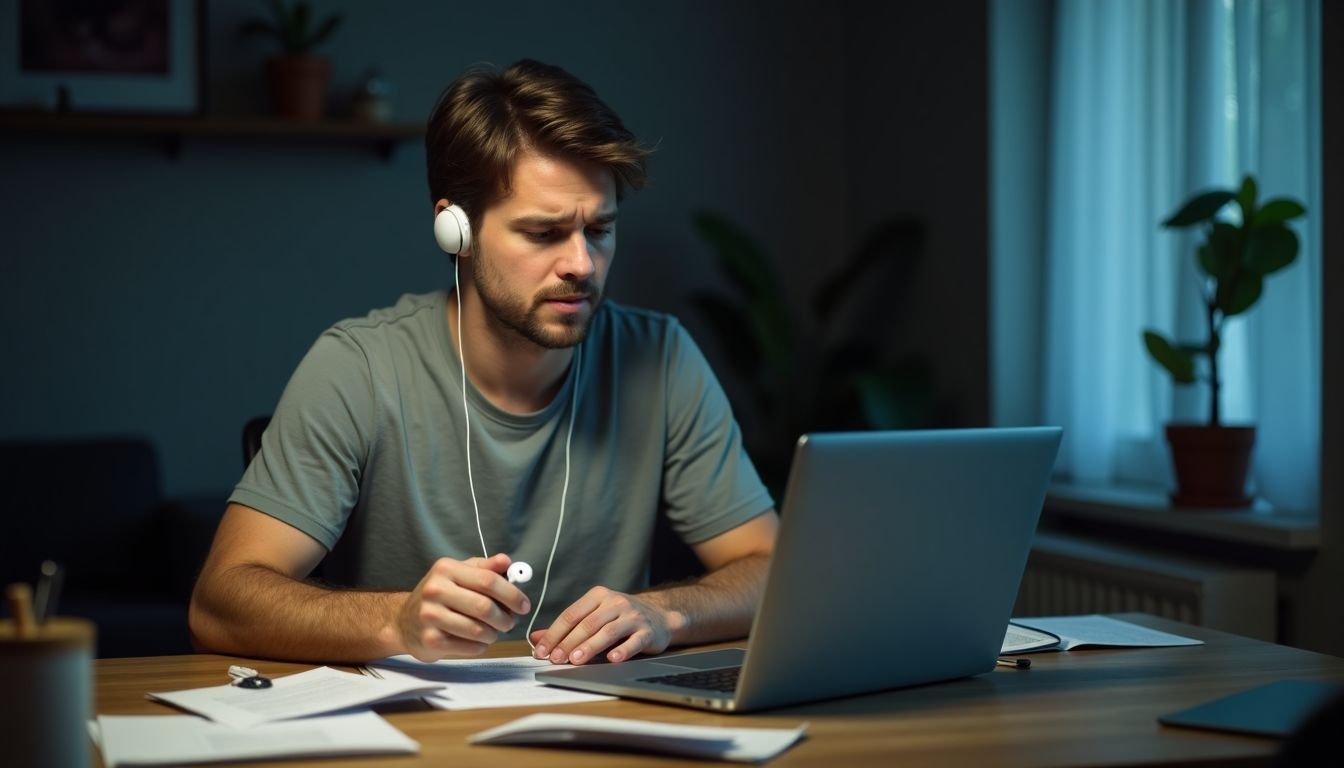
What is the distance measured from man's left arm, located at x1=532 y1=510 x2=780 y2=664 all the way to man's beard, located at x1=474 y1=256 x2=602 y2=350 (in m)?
0.34

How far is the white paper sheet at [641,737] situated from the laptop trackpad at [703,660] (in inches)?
10.8

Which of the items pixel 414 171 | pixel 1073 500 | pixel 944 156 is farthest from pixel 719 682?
pixel 414 171

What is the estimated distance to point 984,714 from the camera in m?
1.22

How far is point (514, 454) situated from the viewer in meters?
1.84

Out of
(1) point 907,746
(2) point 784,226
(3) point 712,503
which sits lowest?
(1) point 907,746

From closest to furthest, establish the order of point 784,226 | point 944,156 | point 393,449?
1. point 393,449
2. point 944,156
3. point 784,226

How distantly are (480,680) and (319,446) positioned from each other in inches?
18.7

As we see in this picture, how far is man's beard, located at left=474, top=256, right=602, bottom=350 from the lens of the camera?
1757mm

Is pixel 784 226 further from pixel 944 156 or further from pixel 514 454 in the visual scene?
pixel 514 454

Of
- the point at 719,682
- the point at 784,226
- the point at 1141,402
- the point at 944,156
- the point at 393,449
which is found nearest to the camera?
the point at 719,682

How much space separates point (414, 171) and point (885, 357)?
1464mm

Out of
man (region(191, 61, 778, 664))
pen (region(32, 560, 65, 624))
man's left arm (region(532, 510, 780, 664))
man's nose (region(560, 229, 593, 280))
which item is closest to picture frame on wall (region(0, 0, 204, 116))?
man (region(191, 61, 778, 664))

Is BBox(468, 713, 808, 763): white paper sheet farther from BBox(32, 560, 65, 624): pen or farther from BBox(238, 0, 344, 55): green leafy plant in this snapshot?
BBox(238, 0, 344, 55): green leafy plant

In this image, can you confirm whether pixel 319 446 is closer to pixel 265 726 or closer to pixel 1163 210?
pixel 265 726
